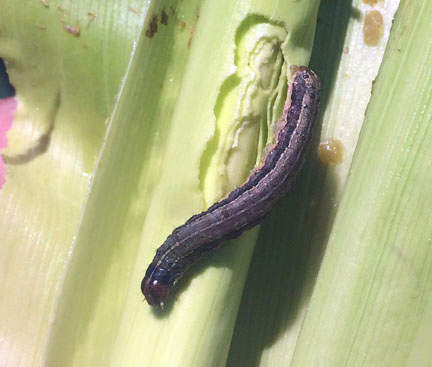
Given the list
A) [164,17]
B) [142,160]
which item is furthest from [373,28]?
[142,160]

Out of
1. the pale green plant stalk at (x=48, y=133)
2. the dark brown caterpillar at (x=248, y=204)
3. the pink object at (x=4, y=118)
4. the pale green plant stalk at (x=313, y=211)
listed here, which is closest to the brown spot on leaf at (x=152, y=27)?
the pale green plant stalk at (x=48, y=133)

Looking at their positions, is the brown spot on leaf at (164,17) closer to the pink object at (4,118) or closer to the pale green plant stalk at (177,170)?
the pale green plant stalk at (177,170)

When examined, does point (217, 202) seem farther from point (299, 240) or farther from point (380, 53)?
point (380, 53)

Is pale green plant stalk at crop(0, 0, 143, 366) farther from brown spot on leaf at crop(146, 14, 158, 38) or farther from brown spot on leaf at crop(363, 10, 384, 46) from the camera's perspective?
brown spot on leaf at crop(363, 10, 384, 46)

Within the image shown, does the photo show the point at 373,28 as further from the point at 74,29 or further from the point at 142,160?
the point at 74,29

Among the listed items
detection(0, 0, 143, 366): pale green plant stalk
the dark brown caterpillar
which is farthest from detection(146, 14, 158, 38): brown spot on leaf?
the dark brown caterpillar

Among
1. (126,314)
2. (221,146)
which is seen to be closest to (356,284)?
(221,146)

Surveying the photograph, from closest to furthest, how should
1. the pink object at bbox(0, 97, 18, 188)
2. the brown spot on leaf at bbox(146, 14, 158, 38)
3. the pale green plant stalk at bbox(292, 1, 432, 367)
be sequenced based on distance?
1. the pale green plant stalk at bbox(292, 1, 432, 367)
2. the brown spot on leaf at bbox(146, 14, 158, 38)
3. the pink object at bbox(0, 97, 18, 188)
